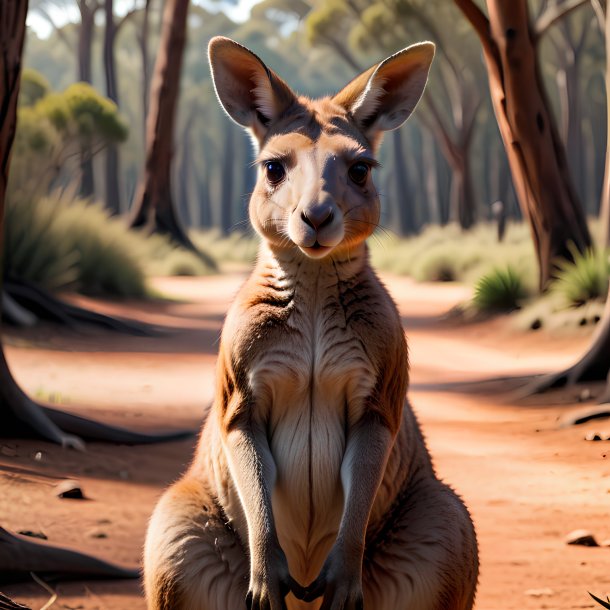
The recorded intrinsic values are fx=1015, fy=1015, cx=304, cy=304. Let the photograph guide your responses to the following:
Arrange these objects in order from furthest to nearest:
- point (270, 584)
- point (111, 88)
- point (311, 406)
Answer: point (111, 88)
point (311, 406)
point (270, 584)

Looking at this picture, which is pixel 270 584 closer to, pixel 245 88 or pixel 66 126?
pixel 245 88

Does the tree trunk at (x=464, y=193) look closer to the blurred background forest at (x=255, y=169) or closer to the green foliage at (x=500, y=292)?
the blurred background forest at (x=255, y=169)

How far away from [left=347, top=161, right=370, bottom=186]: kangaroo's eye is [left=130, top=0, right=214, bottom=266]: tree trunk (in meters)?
21.4

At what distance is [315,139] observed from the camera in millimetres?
3414

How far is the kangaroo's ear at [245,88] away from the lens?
3578 mm

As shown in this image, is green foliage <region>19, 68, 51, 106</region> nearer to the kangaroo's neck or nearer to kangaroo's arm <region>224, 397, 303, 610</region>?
the kangaroo's neck

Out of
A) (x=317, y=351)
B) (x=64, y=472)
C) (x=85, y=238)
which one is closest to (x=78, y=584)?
(x=64, y=472)

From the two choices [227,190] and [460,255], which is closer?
[460,255]

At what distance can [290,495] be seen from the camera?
3328 mm

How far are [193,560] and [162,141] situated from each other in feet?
72.5

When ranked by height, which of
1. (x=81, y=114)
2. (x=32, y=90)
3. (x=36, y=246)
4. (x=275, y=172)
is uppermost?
(x=32, y=90)

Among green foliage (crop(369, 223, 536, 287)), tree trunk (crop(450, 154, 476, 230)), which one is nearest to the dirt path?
green foliage (crop(369, 223, 536, 287))

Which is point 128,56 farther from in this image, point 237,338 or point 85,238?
point 237,338

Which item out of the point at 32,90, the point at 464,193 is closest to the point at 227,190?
the point at 32,90
